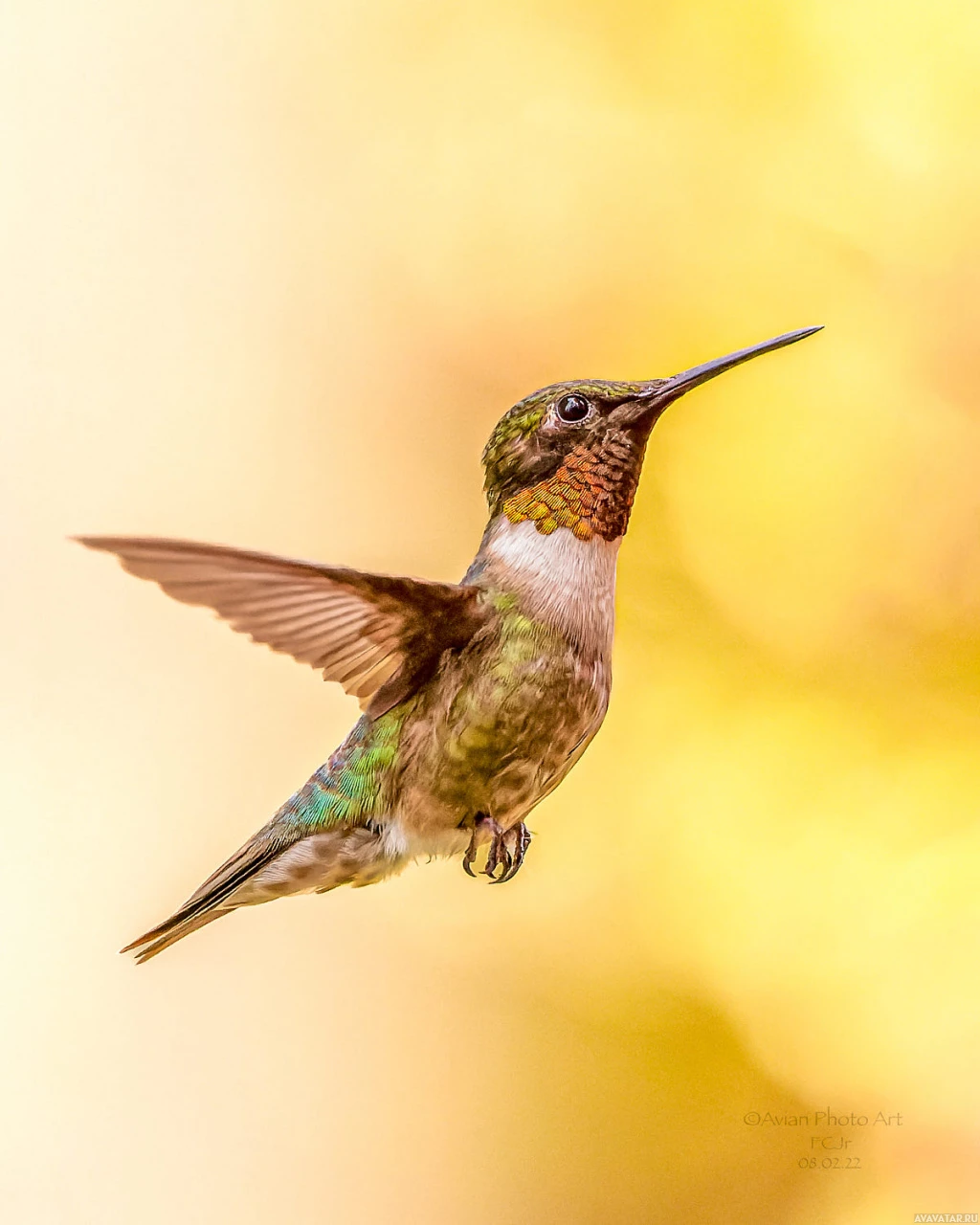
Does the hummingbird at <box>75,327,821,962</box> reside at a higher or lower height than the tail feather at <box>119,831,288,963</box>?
higher

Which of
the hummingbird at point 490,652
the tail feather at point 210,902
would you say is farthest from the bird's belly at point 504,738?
the tail feather at point 210,902

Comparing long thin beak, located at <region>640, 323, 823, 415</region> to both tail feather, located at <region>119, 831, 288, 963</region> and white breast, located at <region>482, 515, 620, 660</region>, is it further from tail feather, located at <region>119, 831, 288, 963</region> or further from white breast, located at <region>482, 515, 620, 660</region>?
tail feather, located at <region>119, 831, 288, 963</region>

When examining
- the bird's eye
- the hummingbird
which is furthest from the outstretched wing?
the bird's eye

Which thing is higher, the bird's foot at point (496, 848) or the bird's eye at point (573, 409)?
the bird's eye at point (573, 409)

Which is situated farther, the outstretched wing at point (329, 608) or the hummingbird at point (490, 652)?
Result: the hummingbird at point (490, 652)

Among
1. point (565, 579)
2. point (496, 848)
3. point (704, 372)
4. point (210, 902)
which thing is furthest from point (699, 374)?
point (210, 902)

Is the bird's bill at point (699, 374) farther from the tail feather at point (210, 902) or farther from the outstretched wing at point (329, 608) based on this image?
the tail feather at point (210, 902)

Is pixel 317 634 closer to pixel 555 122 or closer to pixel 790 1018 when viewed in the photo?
pixel 555 122
